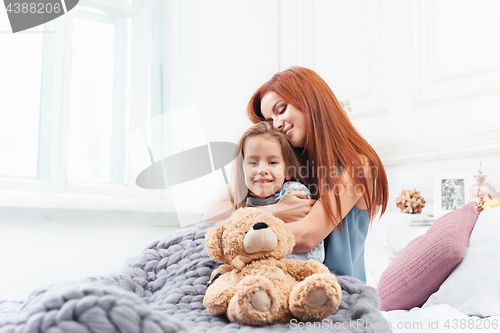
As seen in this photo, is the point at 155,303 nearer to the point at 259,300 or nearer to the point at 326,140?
the point at 259,300

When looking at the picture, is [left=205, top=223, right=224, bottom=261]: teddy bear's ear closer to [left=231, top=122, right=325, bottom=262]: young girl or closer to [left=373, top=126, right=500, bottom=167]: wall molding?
[left=231, top=122, right=325, bottom=262]: young girl

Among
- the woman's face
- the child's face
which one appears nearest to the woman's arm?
the child's face

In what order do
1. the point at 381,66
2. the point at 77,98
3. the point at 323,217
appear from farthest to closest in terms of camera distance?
the point at 381,66, the point at 77,98, the point at 323,217

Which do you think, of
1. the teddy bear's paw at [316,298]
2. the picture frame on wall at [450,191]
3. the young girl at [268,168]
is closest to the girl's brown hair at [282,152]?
the young girl at [268,168]

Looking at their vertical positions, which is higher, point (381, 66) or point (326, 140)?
point (381, 66)

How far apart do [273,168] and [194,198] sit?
124 centimetres

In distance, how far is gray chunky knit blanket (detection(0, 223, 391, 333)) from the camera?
405mm

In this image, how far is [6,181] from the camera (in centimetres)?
150

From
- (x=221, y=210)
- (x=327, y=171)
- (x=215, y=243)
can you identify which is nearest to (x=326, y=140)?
(x=327, y=171)

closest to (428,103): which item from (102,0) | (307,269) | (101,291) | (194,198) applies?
(194,198)

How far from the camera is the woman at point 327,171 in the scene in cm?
82

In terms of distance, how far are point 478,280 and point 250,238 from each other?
2.21 feet

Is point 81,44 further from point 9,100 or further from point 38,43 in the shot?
point 9,100

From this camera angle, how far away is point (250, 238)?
1.91 feet
